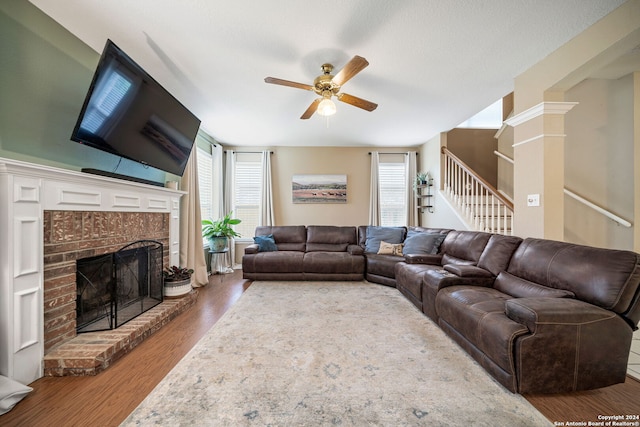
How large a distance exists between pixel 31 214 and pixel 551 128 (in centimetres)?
439

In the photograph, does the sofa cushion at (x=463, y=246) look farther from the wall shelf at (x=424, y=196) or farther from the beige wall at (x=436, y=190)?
the wall shelf at (x=424, y=196)

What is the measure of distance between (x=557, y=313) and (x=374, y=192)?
4116mm

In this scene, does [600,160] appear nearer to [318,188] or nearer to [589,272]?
[589,272]

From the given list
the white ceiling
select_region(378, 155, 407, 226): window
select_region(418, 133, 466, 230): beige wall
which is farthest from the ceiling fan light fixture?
select_region(378, 155, 407, 226): window

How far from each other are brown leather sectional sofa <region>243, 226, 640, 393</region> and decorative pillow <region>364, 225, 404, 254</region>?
1694 millimetres

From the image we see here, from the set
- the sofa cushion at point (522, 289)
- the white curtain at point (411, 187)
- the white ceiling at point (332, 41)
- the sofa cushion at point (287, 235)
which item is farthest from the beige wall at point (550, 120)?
the sofa cushion at point (287, 235)

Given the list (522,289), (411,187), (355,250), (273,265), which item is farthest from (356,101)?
(411,187)

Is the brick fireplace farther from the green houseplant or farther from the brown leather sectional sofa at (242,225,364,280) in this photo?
the green houseplant

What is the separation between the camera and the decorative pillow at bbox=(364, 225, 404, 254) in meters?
4.39

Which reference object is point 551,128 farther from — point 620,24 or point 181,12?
point 181,12

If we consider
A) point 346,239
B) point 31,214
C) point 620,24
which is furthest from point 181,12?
point 346,239

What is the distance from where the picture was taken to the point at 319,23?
6.29ft

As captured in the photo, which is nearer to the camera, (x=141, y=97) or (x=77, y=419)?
(x=77, y=419)

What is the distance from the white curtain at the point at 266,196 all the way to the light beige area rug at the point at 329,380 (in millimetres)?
2842
